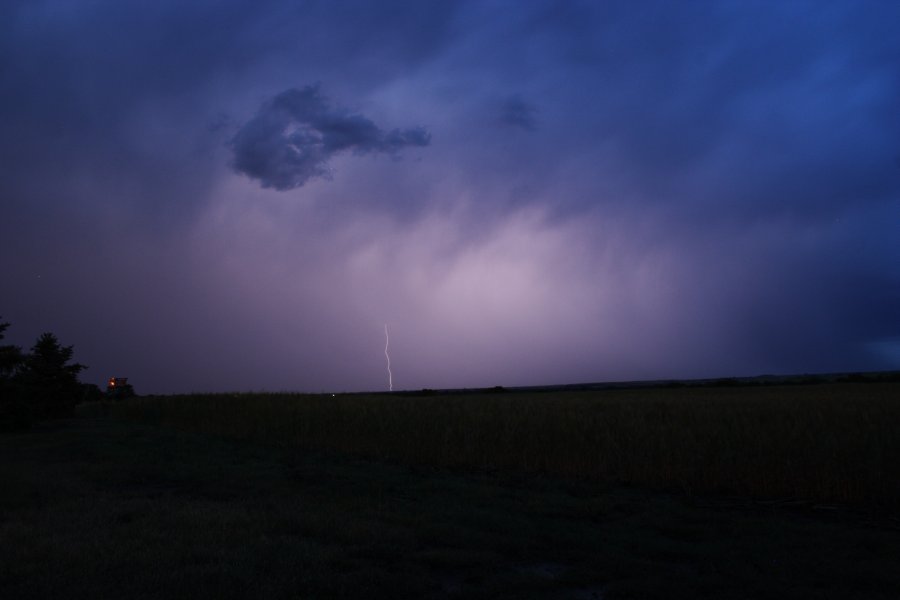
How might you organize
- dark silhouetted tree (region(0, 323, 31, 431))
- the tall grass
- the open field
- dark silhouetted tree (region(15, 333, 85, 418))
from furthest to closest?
dark silhouetted tree (region(15, 333, 85, 418)) < dark silhouetted tree (region(0, 323, 31, 431)) < the tall grass < the open field

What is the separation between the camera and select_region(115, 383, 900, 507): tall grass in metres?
11.4

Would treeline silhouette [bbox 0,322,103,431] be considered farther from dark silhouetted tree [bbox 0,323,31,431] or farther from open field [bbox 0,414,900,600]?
open field [bbox 0,414,900,600]

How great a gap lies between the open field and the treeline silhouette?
1339cm

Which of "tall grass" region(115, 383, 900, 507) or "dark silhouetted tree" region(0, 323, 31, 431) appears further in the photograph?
"dark silhouetted tree" region(0, 323, 31, 431)

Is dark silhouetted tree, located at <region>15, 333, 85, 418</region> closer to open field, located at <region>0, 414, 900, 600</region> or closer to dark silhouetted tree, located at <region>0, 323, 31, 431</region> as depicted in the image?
dark silhouetted tree, located at <region>0, 323, 31, 431</region>

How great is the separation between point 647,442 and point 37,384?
87.4ft

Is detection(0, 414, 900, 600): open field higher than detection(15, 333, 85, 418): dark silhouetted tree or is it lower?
lower

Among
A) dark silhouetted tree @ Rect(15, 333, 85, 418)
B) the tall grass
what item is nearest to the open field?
the tall grass

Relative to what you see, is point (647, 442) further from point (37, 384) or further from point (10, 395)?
point (37, 384)

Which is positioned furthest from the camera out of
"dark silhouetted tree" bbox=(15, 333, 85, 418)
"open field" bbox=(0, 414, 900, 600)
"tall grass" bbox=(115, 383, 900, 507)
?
"dark silhouetted tree" bbox=(15, 333, 85, 418)

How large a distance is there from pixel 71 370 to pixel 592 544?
32.5 meters

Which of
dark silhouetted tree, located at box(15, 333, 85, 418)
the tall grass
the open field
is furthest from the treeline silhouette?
the open field

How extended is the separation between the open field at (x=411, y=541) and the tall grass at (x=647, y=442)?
3.62 ft

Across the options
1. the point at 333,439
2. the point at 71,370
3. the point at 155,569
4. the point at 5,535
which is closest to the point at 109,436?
the point at 333,439
